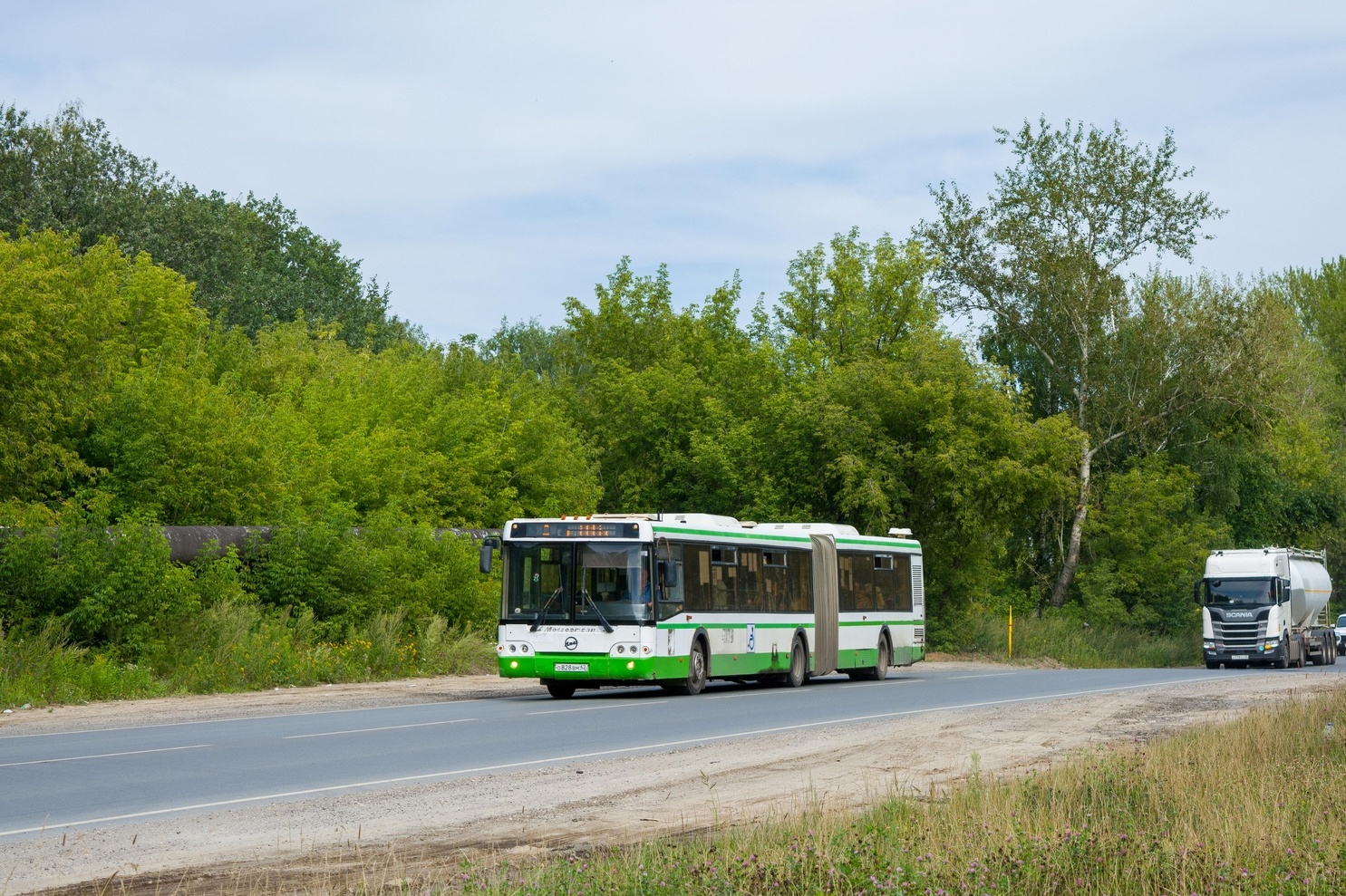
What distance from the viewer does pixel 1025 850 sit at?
8.96m

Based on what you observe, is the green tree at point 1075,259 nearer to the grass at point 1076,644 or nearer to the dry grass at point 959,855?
the grass at point 1076,644

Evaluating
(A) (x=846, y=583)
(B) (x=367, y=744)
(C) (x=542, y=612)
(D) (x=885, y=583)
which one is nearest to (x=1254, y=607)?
(D) (x=885, y=583)

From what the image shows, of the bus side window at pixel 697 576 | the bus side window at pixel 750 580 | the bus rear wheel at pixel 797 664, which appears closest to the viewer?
the bus side window at pixel 697 576

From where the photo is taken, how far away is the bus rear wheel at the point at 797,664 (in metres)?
31.6

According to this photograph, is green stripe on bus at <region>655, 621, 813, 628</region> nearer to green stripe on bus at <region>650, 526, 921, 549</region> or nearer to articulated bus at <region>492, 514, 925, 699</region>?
articulated bus at <region>492, 514, 925, 699</region>

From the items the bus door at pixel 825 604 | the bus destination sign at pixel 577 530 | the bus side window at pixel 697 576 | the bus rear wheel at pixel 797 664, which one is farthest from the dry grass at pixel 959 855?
the bus door at pixel 825 604

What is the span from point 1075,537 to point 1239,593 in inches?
370

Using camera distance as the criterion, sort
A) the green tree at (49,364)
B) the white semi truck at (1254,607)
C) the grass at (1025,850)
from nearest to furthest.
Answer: the grass at (1025,850) → the green tree at (49,364) → the white semi truck at (1254,607)

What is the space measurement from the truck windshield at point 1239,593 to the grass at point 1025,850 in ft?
133

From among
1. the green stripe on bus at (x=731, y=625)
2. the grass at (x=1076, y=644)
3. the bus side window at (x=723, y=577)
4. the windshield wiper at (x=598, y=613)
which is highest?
the bus side window at (x=723, y=577)

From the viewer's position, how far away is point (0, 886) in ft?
29.9

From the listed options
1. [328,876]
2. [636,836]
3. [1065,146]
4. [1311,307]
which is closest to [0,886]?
[328,876]

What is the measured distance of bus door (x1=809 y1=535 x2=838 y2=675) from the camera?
107 ft

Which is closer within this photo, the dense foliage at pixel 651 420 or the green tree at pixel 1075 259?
the dense foliage at pixel 651 420
